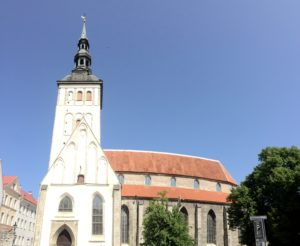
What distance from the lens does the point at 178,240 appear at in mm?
26094

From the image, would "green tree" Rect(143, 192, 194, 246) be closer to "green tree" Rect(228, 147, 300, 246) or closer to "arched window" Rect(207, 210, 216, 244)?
"green tree" Rect(228, 147, 300, 246)

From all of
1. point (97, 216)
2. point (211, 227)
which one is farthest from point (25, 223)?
point (211, 227)

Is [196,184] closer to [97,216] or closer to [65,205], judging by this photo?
[97,216]

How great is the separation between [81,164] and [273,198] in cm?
1727

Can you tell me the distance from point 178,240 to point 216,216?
581 inches

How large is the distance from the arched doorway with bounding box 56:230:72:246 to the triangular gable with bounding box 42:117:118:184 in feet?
14.4

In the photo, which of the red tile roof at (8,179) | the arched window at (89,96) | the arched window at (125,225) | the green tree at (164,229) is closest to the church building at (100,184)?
the arched window at (125,225)

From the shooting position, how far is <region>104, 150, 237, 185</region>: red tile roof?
138 feet

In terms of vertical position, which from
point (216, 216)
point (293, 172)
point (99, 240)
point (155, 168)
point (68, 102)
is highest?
point (68, 102)

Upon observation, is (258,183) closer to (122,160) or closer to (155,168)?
(155,168)

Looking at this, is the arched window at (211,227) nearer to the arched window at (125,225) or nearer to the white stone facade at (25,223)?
the arched window at (125,225)

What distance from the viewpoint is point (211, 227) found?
39406 millimetres

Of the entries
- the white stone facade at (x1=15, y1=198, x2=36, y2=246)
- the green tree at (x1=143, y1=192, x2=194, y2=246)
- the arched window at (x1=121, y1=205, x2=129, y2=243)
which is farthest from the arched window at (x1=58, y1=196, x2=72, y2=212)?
the white stone facade at (x1=15, y1=198, x2=36, y2=246)

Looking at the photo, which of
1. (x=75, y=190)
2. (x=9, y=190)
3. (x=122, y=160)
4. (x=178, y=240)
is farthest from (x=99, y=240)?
(x=9, y=190)
